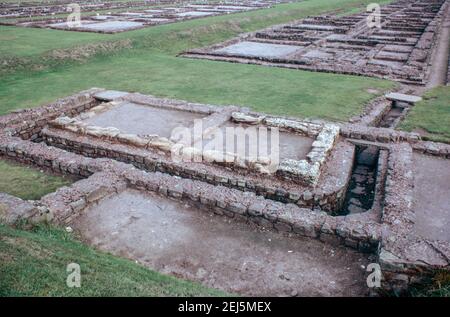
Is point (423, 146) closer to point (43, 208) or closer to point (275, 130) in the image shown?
point (275, 130)

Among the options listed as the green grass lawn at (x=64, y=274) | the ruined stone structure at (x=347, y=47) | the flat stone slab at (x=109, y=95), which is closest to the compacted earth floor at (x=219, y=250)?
the green grass lawn at (x=64, y=274)

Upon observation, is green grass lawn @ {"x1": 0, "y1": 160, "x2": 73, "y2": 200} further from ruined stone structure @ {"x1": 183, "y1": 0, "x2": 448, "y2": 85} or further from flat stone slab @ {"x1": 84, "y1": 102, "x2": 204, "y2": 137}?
ruined stone structure @ {"x1": 183, "y1": 0, "x2": 448, "y2": 85}

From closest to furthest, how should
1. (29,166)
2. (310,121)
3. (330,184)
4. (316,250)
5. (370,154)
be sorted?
1. (316,250)
2. (330,184)
3. (29,166)
4. (370,154)
5. (310,121)

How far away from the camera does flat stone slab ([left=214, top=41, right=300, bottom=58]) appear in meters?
19.0

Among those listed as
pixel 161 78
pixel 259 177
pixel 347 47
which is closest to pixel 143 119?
pixel 259 177

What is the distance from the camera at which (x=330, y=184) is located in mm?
7078

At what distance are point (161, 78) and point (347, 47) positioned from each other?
11.7m

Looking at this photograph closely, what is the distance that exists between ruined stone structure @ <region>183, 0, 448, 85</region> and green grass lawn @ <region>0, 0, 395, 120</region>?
1157mm

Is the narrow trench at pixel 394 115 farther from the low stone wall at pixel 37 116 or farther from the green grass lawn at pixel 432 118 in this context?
the low stone wall at pixel 37 116

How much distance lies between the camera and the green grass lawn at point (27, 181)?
22.8 ft

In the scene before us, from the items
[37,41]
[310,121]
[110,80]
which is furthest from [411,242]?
[37,41]

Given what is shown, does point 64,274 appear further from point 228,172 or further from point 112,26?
point 112,26

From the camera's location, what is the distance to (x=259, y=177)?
7.30 metres
